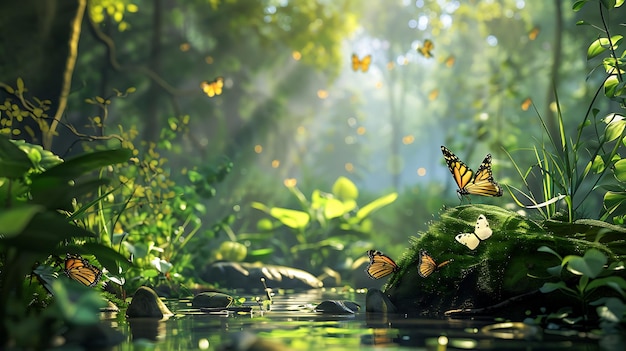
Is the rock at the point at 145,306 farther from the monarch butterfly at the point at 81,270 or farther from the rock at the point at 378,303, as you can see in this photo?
the rock at the point at 378,303

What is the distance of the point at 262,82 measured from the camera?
28.9 meters

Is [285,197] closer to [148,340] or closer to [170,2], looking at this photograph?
[170,2]

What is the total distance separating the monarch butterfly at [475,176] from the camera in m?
6.25

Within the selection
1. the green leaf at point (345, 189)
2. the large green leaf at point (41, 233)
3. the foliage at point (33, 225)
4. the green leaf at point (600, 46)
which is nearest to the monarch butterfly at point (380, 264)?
the green leaf at point (600, 46)

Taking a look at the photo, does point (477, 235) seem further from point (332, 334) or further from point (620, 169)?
point (332, 334)

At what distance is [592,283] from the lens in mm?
4129

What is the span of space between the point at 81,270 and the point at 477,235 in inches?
120

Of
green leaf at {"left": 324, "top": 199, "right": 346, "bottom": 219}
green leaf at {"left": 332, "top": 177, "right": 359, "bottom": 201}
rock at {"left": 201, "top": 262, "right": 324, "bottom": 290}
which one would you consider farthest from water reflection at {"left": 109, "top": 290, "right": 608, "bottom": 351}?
green leaf at {"left": 332, "top": 177, "right": 359, "bottom": 201}

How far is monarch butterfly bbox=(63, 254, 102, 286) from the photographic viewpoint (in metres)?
5.36

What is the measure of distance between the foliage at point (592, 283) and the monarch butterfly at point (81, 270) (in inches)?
131

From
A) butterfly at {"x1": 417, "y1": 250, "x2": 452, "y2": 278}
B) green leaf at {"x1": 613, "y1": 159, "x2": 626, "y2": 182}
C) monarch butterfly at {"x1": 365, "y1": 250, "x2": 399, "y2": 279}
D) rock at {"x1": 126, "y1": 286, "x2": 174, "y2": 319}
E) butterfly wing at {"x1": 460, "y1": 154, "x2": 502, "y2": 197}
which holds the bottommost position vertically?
rock at {"x1": 126, "y1": 286, "x2": 174, "y2": 319}

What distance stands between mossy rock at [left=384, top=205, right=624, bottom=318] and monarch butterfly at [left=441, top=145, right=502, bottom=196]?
280 millimetres

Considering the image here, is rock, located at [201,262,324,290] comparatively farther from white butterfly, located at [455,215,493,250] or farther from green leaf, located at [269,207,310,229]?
white butterfly, located at [455,215,493,250]

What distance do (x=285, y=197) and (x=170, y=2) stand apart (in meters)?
5.85
